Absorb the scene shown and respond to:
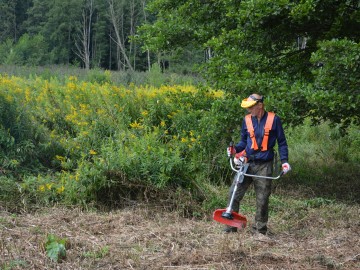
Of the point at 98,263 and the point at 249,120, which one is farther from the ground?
the point at 249,120

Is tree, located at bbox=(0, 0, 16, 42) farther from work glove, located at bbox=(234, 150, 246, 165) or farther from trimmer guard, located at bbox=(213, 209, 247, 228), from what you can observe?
trimmer guard, located at bbox=(213, 209, 247, 228)

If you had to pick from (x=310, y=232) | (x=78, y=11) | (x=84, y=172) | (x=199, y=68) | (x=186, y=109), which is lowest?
(x=310, y=232)

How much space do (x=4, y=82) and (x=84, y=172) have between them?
16.4 ft

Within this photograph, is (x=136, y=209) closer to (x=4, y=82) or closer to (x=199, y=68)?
(x=199, y=68)

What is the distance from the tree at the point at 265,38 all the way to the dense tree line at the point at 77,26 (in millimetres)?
44142

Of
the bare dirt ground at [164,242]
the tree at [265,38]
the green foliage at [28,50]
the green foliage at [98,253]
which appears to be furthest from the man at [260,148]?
the green foliage at [28,50]

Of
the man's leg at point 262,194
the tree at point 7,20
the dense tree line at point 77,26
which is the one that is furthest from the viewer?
the tree at point 7,20

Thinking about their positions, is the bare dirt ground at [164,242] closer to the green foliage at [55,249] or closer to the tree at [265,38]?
the green foliage at [55,249]

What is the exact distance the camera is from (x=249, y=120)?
6.66m

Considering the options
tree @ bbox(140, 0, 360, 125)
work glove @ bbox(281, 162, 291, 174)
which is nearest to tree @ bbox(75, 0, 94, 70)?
tree @ bbox(140, 0, 360, 125)

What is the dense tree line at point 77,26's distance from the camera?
184ft

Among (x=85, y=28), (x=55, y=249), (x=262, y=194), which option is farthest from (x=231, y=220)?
(x=85, y=28)

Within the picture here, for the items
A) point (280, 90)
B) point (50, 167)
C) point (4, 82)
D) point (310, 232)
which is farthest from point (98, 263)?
point (4, 82)

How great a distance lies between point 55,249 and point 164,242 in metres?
1.34
